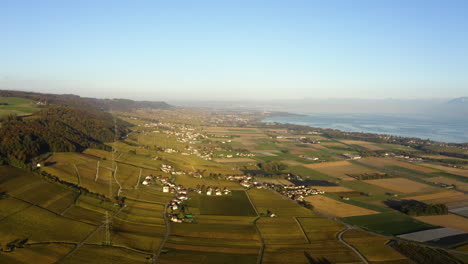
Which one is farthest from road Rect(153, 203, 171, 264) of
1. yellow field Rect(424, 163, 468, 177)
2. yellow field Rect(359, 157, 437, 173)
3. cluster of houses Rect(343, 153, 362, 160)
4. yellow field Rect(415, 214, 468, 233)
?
yellow field Rect(424, 163, 468, 177)

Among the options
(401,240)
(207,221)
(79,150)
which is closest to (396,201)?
(401,240)

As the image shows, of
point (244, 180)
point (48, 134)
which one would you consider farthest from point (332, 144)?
point (48, 134)

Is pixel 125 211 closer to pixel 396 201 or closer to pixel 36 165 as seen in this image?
pixel 36 165

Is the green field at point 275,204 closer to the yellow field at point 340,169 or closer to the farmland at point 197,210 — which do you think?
the farmland at point 197,210

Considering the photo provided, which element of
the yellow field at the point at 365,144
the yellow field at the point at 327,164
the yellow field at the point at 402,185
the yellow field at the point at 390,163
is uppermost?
the yellow field at the point at 365,144

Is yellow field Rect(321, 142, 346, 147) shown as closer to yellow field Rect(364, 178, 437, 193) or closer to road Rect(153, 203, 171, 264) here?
yellow field Rect(364, 178, 437, 193)

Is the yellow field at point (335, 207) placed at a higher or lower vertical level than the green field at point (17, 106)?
lower

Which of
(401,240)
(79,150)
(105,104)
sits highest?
(105,104)

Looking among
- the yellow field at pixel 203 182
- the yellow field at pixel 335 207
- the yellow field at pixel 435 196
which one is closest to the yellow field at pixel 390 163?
the yellow field at pixel 435 196
